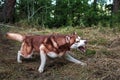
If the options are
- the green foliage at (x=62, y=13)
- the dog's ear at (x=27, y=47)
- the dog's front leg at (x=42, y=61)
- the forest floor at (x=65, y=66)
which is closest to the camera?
the forest floor at (x=65, y=66)

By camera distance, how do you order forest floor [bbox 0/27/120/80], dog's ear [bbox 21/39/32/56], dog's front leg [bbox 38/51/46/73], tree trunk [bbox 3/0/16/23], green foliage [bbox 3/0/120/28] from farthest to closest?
1. green foliage [bbox 3/0/120/28]
2. tree trunk [bbox 3/0/16/23]
3. dog's ear [bbox 21/39/32/56]
4. dog's front leg [bbox 38/51/46/73]
5. forest floor [bbox 0/27/120/80]

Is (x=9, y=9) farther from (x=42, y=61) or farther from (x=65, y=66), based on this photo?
(x=42, y=61)

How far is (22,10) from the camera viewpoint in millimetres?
16062

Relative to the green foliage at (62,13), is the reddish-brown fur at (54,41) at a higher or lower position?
higher

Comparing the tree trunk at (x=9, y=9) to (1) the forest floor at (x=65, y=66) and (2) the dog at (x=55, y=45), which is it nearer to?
(1) the forest floor at (x=65, y=66)

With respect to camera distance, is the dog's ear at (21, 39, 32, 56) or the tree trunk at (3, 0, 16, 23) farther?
the tree trunk at (3, 0, 16, 23)

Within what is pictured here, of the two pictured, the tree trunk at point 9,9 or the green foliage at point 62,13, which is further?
the green foliage at point 62,13

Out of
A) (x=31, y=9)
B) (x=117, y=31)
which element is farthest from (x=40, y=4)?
(x=117, y=31)

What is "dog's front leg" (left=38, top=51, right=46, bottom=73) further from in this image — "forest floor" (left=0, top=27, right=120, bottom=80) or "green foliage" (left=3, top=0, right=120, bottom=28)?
"green foliage" (left=3, top=0, right=120, bottom=28)

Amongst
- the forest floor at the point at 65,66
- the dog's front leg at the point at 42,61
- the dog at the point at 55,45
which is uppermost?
the dog at the point at 55,45

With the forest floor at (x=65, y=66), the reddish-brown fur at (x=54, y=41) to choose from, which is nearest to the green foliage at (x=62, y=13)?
the forest floor at (x=65, y=66)

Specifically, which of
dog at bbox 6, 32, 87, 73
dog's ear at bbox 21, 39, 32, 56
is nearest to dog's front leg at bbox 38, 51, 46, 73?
dog at bbox 6, 32, 87, 73

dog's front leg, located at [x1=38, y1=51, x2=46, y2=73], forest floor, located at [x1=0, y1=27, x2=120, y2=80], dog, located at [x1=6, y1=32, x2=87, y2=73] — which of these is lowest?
forest floor, located at [x1=0, y1=27, x2=120, y2=80]

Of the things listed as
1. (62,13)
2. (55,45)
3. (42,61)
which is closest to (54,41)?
(55,45)
